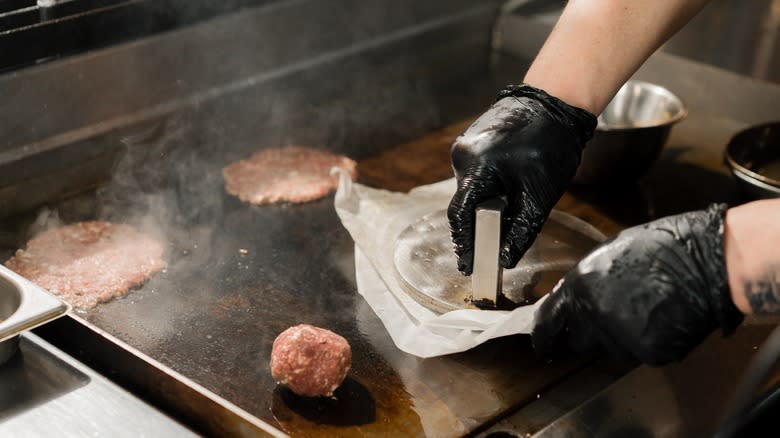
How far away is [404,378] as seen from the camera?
5.79 feet

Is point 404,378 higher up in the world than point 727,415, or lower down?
higher up

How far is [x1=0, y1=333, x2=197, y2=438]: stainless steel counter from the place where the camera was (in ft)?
5.22

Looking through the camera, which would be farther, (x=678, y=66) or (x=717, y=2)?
(x=717, y=2)

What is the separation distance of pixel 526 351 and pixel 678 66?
1742 mm

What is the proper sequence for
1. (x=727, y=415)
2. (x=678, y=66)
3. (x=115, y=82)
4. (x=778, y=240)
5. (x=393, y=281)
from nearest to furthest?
(x=778, y=240), (x=727, y=415), (x=393, y=281), (x=115, y=82), (x=678, y=66)

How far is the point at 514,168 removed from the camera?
1951mm

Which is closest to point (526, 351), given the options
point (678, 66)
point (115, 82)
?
point (115, 82)

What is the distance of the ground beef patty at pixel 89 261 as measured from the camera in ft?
6.61

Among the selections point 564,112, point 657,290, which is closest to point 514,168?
point 564,112

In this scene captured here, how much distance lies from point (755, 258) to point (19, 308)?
55.6 inches

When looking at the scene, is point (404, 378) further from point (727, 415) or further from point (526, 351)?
point (727, 415)

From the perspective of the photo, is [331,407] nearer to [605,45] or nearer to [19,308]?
[19,308]

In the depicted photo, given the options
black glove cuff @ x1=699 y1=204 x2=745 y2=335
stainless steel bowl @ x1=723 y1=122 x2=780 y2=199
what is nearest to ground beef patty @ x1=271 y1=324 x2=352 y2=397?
black glove cuff @ x1=699 y1=204 x2=745 y2=335

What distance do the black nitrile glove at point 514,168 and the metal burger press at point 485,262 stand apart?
0.07 metres
